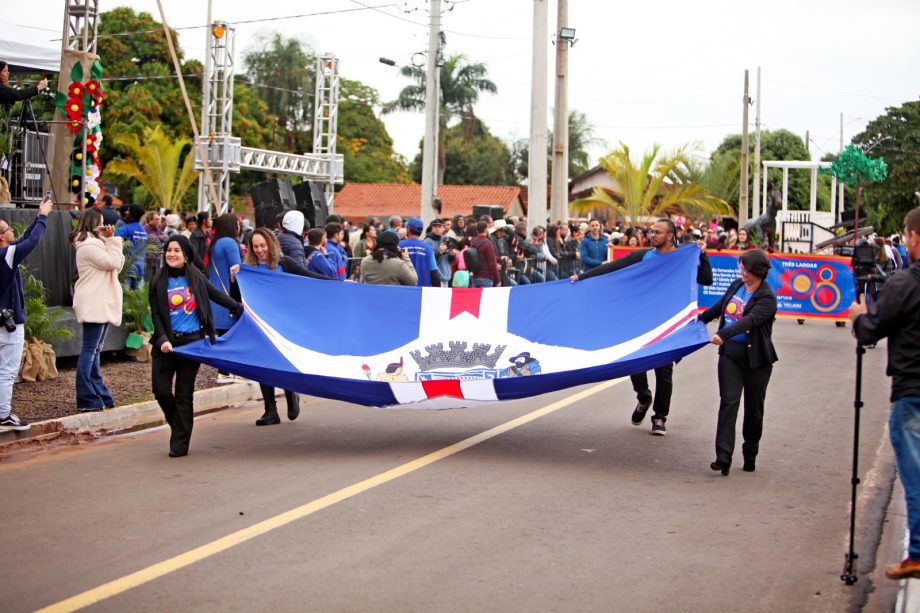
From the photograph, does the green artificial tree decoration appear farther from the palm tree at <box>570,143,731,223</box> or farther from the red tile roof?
the red tile roof

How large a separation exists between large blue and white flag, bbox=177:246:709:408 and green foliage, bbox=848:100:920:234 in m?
40.5

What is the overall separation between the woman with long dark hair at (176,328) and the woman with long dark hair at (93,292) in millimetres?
1630

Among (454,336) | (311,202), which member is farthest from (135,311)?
(311,202)

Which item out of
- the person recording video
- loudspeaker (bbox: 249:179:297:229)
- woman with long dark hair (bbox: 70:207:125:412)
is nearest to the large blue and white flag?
woman with long dark hair (bbox: 70:207:125:412)

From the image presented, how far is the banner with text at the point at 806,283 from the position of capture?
20.2 meters

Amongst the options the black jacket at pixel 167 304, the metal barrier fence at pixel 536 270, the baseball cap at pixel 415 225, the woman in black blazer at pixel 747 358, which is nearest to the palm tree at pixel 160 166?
the metal barrier fence at pixel 536 270

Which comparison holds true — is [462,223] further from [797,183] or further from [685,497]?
[797,183]

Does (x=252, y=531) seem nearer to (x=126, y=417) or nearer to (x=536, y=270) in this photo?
(x=126, y=417)

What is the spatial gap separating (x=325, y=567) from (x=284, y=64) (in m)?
67.3

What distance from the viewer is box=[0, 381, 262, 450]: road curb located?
986 centimetres

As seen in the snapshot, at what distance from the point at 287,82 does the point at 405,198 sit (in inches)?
426

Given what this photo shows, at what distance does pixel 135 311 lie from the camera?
1388 cm

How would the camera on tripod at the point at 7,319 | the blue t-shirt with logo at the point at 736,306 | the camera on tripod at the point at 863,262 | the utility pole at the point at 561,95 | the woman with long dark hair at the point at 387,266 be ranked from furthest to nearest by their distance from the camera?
1. the utility pole at the point at 561,95
2. the camera on tripod at the point at 863,262
3. the woman with long dark hair at the point at 387,266
4. the camera on tripod at the point at 7,319
5. the blue t-shirt with logo at the point at 736,306

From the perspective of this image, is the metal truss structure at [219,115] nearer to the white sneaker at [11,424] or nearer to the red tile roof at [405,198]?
the white sneaker at [11,424]
